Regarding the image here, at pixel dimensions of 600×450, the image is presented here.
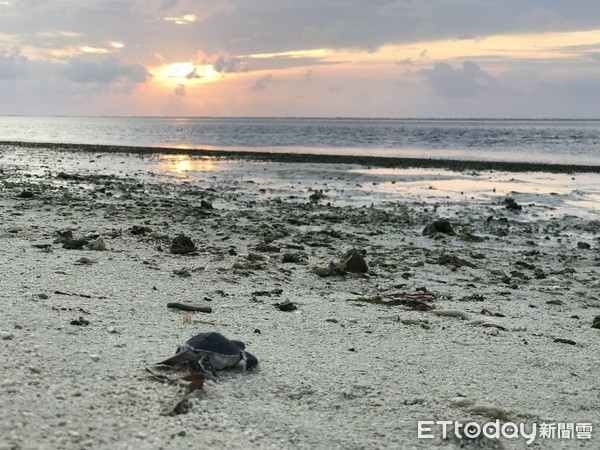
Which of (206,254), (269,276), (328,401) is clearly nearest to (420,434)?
(328,401)

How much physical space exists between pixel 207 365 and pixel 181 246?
5.97 m

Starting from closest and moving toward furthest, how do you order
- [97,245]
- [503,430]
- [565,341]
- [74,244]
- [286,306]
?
[503,430] < [565,341] < [286,306] < [74,244] < [97,245]

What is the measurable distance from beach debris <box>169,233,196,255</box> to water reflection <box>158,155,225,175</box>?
68.4 feet

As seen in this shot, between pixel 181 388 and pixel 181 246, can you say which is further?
pixel 181 246

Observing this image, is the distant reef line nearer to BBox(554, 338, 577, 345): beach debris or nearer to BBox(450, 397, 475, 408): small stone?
BBox(554, 338, 577, 345): beach debris

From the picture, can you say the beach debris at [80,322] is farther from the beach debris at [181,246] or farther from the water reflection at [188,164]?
the water reflection at [188,164]

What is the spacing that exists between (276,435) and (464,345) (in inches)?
120

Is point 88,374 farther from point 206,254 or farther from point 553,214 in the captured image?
point 553,214

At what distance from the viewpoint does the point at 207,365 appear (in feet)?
17.8

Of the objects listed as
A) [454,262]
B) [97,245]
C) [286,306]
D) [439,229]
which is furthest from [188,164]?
[286,306]

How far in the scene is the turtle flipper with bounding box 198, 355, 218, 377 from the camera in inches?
211

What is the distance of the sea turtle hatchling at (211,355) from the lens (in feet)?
17.8

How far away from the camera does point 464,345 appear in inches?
270

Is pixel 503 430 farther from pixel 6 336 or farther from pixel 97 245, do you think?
pixel 97 245
